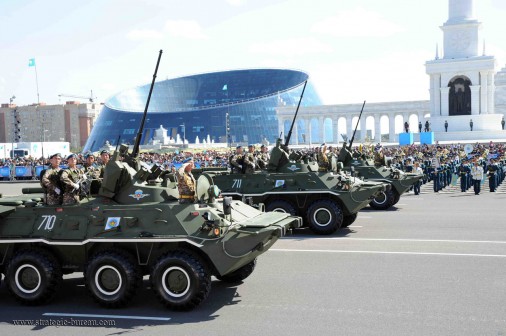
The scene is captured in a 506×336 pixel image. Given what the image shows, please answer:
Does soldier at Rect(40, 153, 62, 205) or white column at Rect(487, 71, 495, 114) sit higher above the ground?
white column at Rect(487, 71, 495, 114)

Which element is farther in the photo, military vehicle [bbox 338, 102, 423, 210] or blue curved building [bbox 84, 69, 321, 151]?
blue curved building [bbox 84, 69, 321, 151]

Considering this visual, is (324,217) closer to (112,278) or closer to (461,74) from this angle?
(112,278)

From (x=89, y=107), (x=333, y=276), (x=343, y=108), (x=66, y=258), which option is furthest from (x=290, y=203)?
(x=89, y=107)

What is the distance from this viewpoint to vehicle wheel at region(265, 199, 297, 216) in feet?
52.5

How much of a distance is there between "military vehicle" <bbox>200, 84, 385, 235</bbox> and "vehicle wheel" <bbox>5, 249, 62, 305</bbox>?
23.9 ft

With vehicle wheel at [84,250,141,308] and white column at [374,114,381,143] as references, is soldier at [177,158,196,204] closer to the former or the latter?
vehicle wheel at [84,250,141,308]

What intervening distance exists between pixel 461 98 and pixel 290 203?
62.4 meters

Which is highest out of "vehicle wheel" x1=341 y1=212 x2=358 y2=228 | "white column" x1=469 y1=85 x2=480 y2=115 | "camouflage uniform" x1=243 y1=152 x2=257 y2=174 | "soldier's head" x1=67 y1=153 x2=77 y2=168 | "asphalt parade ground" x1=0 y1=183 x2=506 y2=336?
"white column" x1=469 y1=85 x2=480 y2=115

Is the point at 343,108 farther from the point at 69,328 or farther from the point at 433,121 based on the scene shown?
the point at 69,328

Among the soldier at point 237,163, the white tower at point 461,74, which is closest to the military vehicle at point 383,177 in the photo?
the soldier at point 237,163

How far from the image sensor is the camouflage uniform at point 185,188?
9.12 m

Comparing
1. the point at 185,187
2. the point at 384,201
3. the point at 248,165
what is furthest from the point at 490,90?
the point at 185,187

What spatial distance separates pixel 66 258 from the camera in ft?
30.5

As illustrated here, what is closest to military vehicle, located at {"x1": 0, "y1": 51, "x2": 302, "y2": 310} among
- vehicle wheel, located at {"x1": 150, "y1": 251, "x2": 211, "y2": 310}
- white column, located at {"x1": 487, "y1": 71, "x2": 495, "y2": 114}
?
vehicle wheel, located at {"x1": 150, "y1": 251, "x2": 211, "y2": 310}
